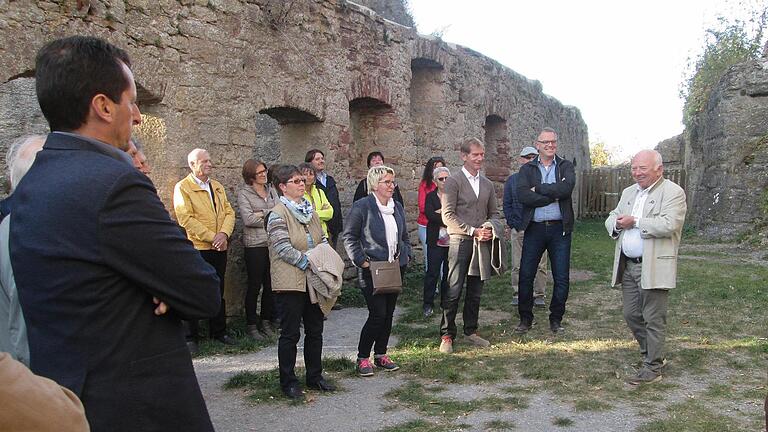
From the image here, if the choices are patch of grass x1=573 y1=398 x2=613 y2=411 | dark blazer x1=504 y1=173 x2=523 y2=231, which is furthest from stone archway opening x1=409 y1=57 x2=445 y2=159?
patch of grass x1=573 y1=398 x2=613 y2=411

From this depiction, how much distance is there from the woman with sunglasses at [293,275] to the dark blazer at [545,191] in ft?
7.88

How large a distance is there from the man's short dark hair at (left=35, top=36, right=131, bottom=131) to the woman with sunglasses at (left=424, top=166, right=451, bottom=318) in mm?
5679

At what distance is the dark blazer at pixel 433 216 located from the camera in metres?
7.31

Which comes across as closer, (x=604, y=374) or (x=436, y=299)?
(x=604, y=374)

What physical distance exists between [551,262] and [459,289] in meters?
1.09

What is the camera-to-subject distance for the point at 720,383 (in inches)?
192

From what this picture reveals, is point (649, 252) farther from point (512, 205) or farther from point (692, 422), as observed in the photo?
point (512, 205)

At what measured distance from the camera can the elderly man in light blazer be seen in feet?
15.6

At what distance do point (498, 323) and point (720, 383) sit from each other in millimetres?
2456

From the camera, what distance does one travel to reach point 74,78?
168 cm

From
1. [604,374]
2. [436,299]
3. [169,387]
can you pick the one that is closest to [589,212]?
[436,299]

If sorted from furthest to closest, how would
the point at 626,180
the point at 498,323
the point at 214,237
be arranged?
the point at 626,180 < the point at 498,323 < the point at 214,237

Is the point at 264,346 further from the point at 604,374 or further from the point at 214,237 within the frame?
the point at 604,374

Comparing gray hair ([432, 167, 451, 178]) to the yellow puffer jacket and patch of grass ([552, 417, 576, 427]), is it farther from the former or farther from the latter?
patch of grass ([552, 417, 576, 427])
